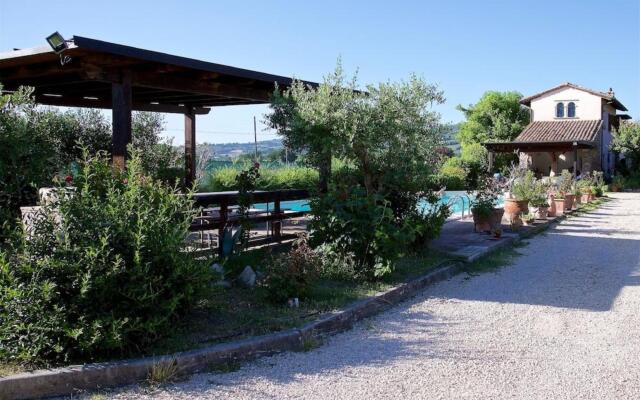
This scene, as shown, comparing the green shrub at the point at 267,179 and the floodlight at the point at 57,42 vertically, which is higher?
the floodlight at the point at 57,42

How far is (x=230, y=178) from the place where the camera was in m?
24.7

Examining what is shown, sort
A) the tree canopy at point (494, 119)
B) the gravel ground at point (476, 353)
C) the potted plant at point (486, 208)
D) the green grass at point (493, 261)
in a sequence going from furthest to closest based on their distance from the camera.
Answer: the tree canopy at point (494, 119), the potted plant at point (486, 208), the green grass at point (493, 261), the gravel ground at point (476, 353)

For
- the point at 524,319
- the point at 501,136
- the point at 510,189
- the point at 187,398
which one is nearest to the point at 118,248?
the point at 187,398

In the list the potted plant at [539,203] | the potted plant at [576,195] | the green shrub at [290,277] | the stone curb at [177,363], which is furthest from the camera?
the potted plant at [576,195]

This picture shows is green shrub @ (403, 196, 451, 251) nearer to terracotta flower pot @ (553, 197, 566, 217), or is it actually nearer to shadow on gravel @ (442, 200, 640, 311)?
shadow on gravel @ (442, 200, 640, 311)

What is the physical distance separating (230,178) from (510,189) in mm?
13264

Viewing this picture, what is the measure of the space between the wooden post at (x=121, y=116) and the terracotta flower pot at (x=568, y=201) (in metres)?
14.0

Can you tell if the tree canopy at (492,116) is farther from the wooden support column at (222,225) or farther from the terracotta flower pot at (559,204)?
the wooden support column at (222,225)

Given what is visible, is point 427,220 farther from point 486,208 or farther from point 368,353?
point 368,353

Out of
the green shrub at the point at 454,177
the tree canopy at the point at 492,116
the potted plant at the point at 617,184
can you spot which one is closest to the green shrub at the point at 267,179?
the green shrub at the point at 454,177

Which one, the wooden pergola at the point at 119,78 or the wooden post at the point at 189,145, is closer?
the wooden pergola at the point at 119,78

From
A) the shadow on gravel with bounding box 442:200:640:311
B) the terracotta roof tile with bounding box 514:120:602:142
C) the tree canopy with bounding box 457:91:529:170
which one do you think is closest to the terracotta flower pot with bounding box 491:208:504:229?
the shadow on gravel with bounding box 442:200:640:311

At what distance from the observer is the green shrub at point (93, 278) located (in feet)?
12.9

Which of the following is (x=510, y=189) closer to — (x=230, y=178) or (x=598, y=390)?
(x=598, y=390)
